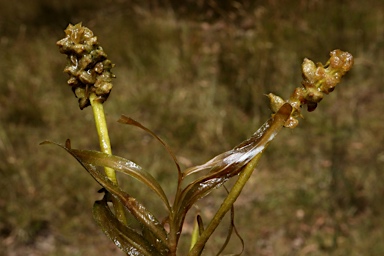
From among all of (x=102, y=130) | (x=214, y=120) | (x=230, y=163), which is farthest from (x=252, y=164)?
(x=214, y=120)

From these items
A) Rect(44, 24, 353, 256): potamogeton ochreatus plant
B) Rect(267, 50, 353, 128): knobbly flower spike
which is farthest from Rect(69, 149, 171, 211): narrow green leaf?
Rect(267, 50, 353, 128): knobbly flower spike

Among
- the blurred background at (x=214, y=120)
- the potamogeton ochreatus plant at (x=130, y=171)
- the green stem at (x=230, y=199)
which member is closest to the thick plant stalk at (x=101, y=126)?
the potamogeton ochreatus plant at (x=130, y=171)

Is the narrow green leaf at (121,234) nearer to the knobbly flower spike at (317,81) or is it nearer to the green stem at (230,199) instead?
the green stem at (230,199)

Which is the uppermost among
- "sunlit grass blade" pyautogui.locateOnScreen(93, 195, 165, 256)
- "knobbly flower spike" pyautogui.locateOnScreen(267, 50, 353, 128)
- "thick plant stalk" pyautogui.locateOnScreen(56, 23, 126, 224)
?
"thick plant stalk" pyautogui.locateOnScreen(56, 23, 126, 224)

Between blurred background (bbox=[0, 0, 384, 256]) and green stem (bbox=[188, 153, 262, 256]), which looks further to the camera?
blurred background (bbox=[0, 0, 384, 256])

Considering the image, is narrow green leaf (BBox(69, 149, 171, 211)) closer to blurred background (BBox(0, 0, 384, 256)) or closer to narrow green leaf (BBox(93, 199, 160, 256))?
narrow green leaf (BBox(93, 199, 160, 256))

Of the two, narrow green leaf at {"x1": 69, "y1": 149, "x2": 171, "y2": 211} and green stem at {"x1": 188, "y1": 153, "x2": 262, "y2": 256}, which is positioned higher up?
narrow green leaf at {"x1": 69, "y1": 149, "x2": 171, "y2": 211}
